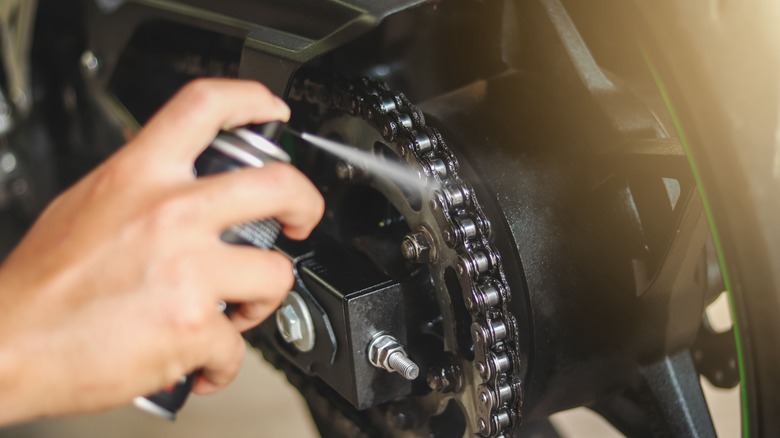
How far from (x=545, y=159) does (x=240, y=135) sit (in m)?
0.27

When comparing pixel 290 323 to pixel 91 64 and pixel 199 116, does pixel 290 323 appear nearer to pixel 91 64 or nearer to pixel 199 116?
pixel 199 116

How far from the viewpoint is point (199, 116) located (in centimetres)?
58

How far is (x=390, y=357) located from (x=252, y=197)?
0.75 feet

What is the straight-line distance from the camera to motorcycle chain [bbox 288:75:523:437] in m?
0.69

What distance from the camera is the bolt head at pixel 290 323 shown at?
31.6 inches

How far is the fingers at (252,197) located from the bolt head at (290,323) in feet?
0.71

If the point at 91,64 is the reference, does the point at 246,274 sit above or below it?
above

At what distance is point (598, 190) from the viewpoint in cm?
75

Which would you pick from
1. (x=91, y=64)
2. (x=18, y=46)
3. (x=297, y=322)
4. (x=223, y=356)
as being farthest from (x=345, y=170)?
(x=18, y=46)

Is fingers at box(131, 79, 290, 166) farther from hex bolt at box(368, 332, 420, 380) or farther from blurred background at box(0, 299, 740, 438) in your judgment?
blurred background at box(0, 299, 740, 438)

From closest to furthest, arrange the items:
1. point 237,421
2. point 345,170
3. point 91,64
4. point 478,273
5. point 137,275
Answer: point 137,275 < point 478,273 < point 345,170 < point 91,64 < point 237,421

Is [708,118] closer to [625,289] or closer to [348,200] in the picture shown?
[625,289]

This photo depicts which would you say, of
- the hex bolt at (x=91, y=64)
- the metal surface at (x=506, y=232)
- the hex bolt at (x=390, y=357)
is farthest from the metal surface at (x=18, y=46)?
the hex bolt at (x=390, y=357)

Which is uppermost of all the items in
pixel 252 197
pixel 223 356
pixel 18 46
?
pixel 252 197
